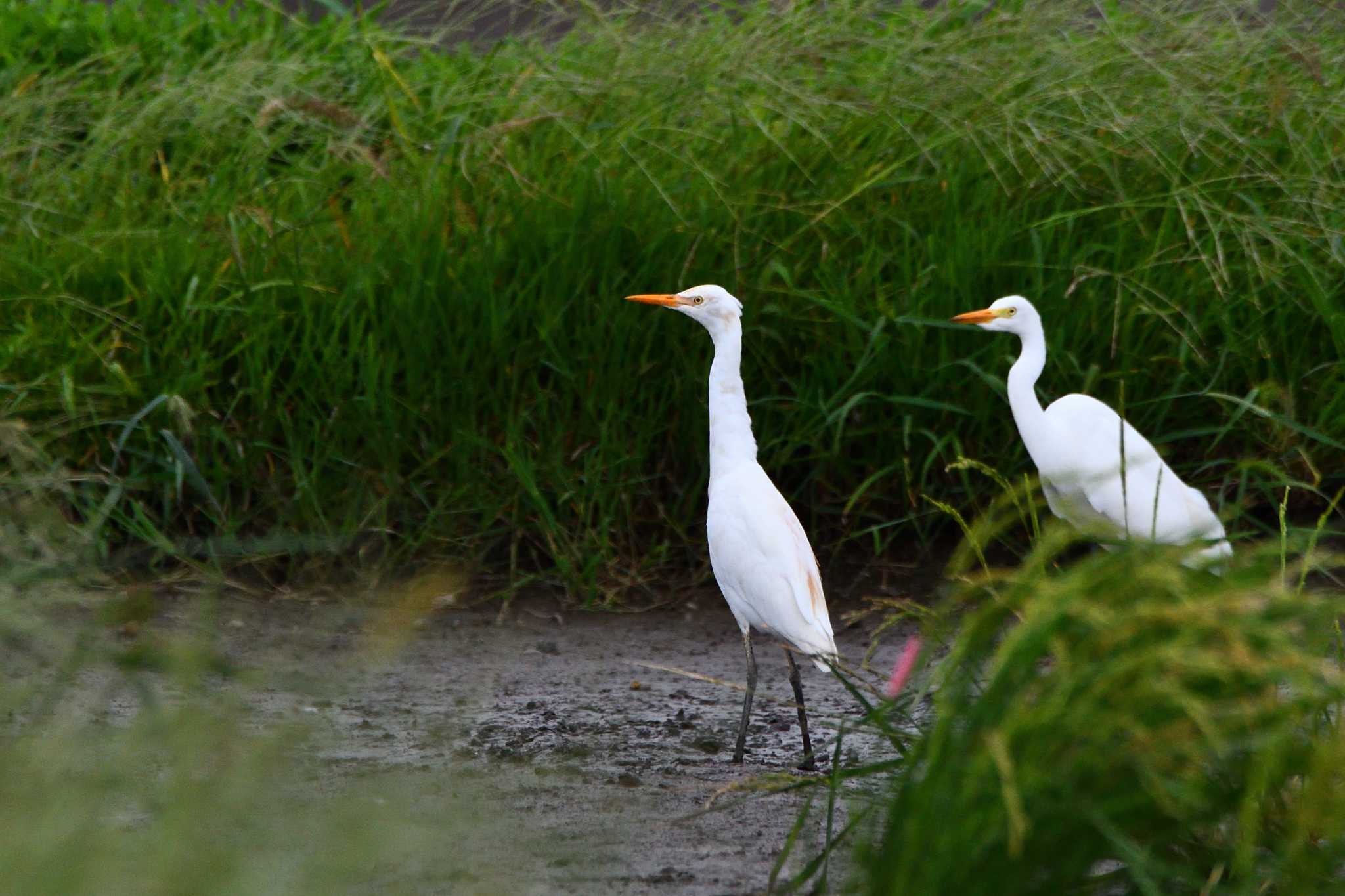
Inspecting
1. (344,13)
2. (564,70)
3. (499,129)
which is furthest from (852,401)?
(344,13)

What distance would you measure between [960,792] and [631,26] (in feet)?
13.1

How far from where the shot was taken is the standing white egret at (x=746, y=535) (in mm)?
3033

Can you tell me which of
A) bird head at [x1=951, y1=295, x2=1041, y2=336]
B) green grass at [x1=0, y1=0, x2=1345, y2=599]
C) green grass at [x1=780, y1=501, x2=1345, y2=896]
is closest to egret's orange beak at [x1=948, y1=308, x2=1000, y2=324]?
bird head at [x1=951, y1=295, x2=1041, y2=336]

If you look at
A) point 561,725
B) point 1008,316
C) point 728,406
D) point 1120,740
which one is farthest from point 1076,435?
point 1120,740

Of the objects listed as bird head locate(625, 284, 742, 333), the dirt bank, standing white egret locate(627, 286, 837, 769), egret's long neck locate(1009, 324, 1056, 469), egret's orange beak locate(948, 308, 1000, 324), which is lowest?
the dirt bank

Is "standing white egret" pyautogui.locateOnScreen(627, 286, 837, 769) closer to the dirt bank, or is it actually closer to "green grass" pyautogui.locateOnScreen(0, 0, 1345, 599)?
the dirt bank

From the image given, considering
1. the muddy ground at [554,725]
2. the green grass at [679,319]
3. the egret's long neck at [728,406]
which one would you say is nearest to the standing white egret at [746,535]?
the egret's long neck at [728,406]

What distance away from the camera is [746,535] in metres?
3.09

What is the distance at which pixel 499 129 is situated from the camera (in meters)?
4.00

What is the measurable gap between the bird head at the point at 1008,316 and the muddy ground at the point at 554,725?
2.81ft

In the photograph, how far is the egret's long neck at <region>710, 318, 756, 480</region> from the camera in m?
3.21

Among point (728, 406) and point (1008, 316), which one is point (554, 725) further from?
point (1008, 316)

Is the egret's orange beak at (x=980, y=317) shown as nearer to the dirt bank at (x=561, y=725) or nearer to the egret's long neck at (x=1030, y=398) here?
the egret's long neck at (x=1030, y=398)

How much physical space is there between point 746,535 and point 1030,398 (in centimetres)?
84
